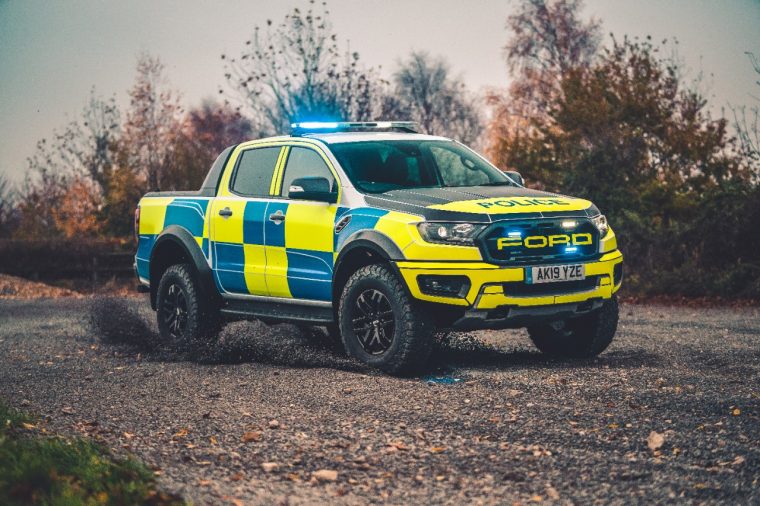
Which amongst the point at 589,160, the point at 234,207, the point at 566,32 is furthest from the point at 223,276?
the point at 566,32

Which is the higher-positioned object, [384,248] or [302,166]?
[302,166]

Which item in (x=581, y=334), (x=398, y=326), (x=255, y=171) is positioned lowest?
(x=581, y=334)

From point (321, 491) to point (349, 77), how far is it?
25951 millimetres

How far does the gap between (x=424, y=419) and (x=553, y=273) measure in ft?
6.71

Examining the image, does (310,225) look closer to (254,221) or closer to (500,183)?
(254,221)

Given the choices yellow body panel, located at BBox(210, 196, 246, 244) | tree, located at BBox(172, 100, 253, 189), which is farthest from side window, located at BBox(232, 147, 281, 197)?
tree, located at BBox(172, 100, 253, 189)

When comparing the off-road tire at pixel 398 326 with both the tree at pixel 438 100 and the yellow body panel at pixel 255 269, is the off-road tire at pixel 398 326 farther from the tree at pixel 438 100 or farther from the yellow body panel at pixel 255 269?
the tree at pixel 438 100

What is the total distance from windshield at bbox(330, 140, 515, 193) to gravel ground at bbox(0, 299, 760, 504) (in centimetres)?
146

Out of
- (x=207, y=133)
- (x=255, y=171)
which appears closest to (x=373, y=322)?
(x=255, y=171)

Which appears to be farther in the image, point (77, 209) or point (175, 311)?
point (77, 209)

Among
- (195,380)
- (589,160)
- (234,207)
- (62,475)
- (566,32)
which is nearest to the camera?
(62,475)

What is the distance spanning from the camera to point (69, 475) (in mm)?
5098

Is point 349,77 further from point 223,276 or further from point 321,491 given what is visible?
point 321,491

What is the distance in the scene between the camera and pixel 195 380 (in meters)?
8.51
